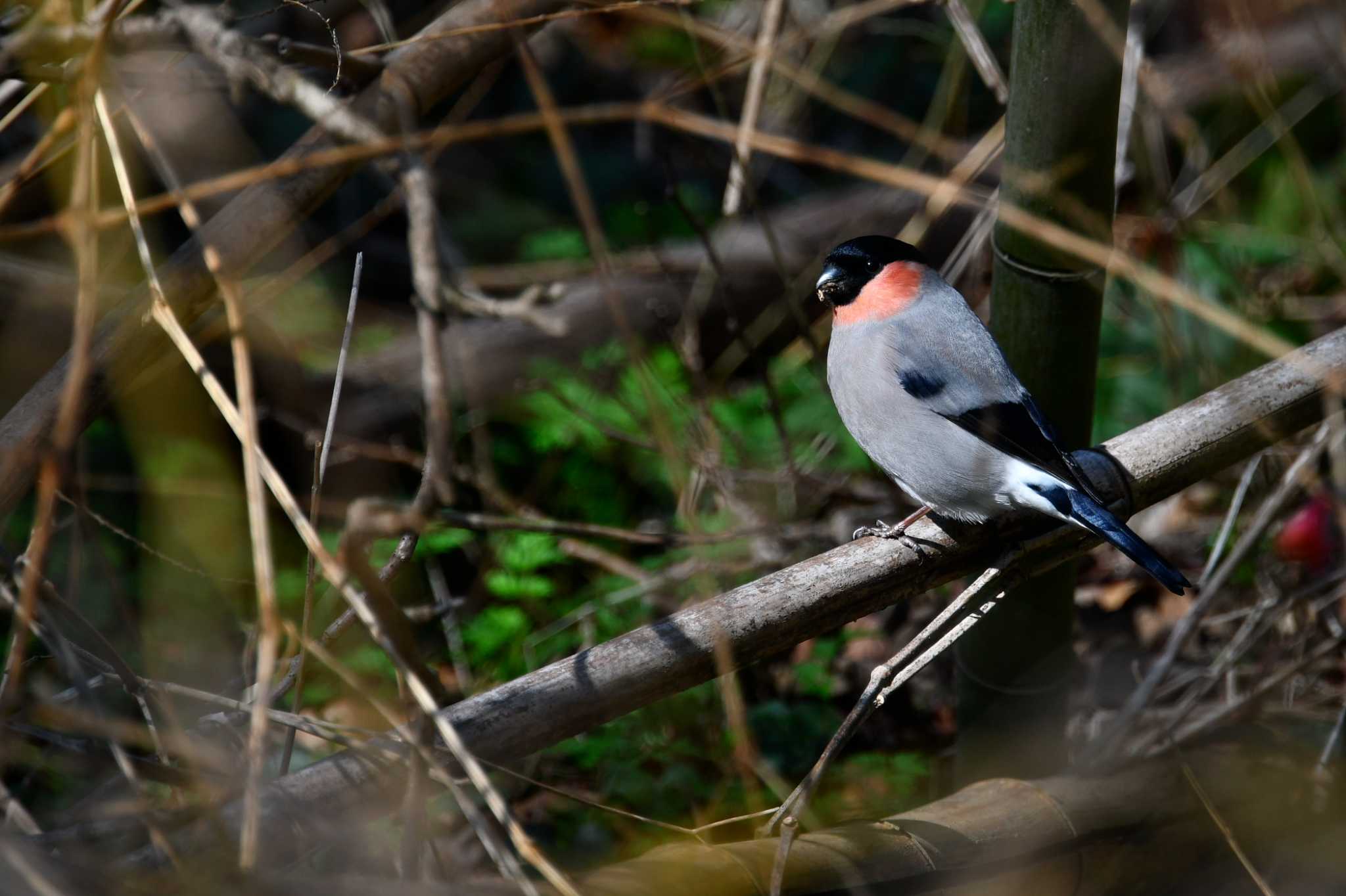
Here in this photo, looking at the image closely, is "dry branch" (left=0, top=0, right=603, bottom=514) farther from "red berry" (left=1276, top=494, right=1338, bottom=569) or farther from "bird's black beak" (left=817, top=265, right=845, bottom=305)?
"red berry" (left=1276, top=494, right=1338, bottom=569)

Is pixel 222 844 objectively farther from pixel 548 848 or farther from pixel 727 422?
pixel 727 422

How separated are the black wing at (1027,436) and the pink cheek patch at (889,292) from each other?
0.49 meters

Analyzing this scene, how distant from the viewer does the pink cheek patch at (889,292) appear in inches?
123

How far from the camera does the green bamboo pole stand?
7.26ft

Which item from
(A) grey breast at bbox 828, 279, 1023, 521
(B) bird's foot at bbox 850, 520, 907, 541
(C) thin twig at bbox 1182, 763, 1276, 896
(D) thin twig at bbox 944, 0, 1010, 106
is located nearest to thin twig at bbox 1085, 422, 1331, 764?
(C) thin twig at bbox 1182, 763, 1276, 896

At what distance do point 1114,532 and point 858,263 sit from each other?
3.69ft


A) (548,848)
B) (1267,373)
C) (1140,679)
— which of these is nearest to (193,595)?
(548,848)

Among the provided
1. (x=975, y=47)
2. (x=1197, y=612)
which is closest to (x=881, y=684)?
(x=1197, y=612)

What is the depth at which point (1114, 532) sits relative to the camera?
2.44 meters

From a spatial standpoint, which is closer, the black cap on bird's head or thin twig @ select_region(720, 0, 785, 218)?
thin twig @ select_region(720, 0, 785, 218)

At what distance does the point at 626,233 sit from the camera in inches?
228

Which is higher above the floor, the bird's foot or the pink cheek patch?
the pink cheek patch

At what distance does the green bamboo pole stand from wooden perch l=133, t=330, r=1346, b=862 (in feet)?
0.71

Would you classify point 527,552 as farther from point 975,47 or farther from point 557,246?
point 975,47
